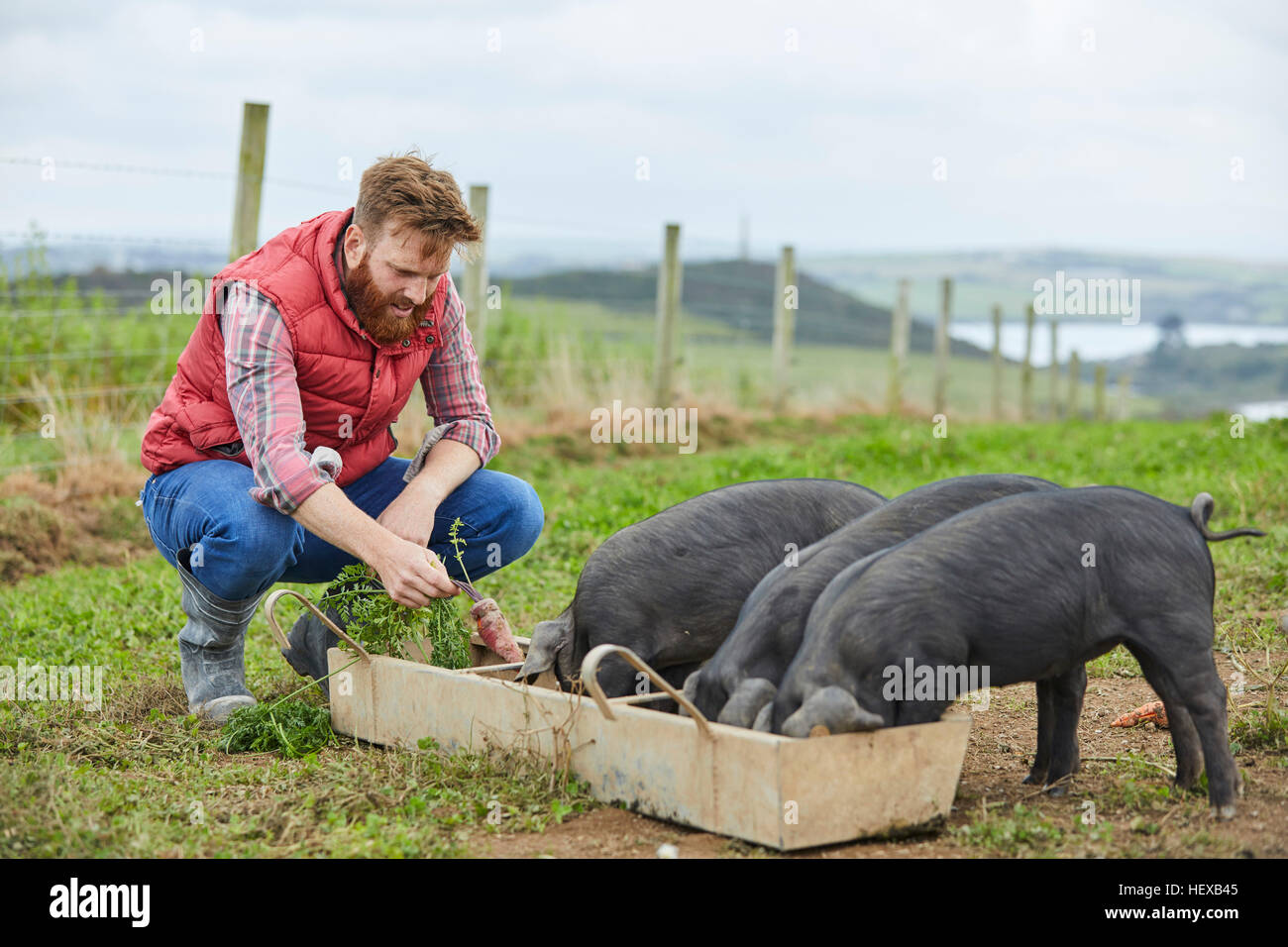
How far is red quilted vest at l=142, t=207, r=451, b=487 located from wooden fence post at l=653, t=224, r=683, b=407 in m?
8.83

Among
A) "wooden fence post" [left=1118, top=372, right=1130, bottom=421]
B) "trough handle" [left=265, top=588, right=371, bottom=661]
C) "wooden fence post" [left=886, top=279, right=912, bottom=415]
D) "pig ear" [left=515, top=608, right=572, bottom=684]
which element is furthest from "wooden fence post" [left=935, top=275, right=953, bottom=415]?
"pig ear" [left=515, top=608, right=572, bottom=684]

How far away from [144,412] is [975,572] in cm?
799

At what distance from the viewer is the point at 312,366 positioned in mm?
4523

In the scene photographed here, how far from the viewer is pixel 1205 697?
3361 mm

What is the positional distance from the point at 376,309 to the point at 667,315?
9.52 meters

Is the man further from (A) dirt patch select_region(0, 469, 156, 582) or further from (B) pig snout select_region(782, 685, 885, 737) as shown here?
(A) dirt patch select_region(0, 469, 156, 582)

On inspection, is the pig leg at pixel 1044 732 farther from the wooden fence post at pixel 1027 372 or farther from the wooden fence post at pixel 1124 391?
the wooden fence post at pixel 1124 391

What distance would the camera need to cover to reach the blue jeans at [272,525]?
4.50 metres

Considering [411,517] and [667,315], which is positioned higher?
[667,315]

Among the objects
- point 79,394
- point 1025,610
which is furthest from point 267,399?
point 79,394

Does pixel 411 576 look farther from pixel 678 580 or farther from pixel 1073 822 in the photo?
pixel 1073 822

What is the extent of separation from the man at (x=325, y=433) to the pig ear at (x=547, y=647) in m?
0.37

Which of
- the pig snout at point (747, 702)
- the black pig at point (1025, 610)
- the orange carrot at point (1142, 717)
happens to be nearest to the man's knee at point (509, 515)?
the pig snout at point (747, 702)
